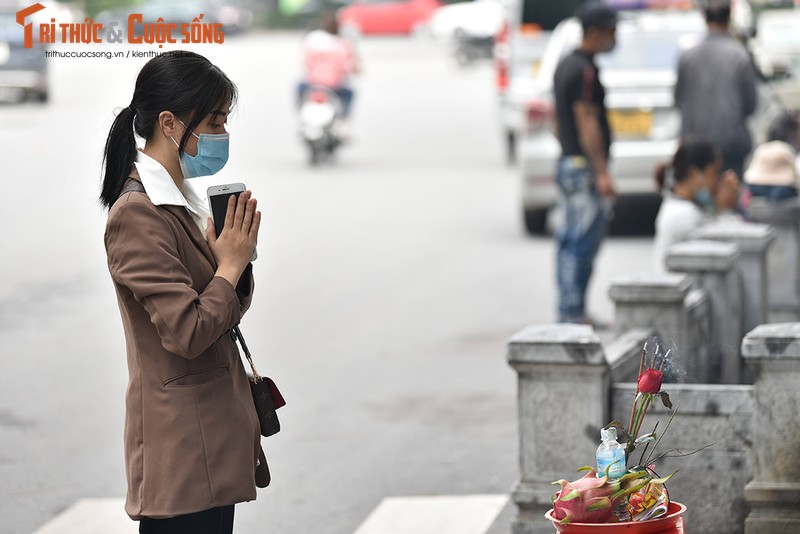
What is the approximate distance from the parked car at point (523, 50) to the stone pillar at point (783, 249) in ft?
11.3

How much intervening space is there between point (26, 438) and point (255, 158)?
13.9 m

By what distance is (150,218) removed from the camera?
11.7 ft

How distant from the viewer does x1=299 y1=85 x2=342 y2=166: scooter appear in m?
20.3

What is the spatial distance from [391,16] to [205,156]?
1747 inches

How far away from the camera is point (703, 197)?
8.65 m

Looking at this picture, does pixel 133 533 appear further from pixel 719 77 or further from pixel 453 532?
pixel 719 77

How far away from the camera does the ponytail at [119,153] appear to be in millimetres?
3697

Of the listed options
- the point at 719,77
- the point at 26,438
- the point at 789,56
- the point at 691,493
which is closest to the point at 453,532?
the point at 691,493

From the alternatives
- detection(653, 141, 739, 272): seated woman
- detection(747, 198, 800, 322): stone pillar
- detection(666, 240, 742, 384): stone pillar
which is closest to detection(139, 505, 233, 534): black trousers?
detection(666, 240, 742, 384): stone pillar

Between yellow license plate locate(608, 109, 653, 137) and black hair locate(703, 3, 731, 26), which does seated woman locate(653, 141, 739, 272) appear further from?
yellow license plate locate(608, 109, 653, 137)

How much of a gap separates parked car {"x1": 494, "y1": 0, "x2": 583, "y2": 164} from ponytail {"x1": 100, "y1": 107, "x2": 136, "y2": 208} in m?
9.74

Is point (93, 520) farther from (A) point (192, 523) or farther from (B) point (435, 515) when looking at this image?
(A) point (192, 523)

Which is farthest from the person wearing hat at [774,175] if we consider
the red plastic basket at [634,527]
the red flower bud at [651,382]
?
the red plastic basket at [634,527]

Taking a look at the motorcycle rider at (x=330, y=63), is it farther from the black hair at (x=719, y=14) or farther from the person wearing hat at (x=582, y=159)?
the person wearing hat at (x=582, y=159)
